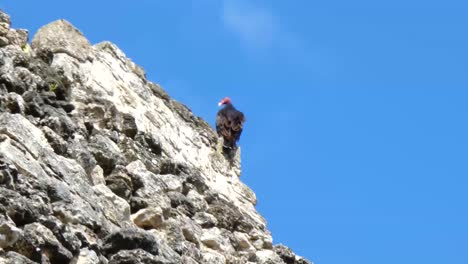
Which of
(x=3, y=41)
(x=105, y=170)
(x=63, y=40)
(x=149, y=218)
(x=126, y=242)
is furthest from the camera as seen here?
(x=63, y=40)

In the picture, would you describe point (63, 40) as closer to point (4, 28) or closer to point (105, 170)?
point (4, 28)

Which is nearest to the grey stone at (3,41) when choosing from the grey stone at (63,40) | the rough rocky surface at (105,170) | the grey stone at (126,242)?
the rough rocky surface at (105,170)

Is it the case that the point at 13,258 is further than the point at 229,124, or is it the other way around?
the point at 229,124

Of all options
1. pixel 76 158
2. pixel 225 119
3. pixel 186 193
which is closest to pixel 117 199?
pixel 76 158

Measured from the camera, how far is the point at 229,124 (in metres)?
17.7

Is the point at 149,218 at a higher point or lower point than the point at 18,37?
lower

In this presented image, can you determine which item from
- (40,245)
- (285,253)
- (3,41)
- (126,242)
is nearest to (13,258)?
(40,245)

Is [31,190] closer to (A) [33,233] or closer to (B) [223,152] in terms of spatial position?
(A) [33,233]

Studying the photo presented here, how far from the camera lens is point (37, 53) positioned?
13406 millimetres

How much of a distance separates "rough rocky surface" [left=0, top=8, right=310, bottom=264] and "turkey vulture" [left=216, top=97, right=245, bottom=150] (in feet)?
1.56

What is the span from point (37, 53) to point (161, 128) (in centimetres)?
195

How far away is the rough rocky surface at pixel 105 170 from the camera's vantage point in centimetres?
908

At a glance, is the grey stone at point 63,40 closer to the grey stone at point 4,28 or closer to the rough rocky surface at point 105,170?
the rough rocky surface at point 105,170

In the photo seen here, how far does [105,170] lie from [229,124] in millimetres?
6250
